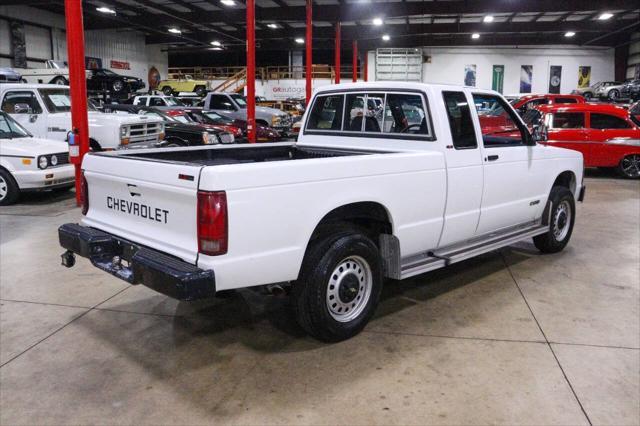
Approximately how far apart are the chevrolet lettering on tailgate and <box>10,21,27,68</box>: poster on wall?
A: 94.9 feet

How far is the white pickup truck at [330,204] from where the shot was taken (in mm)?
2908

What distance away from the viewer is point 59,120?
11.0 metres

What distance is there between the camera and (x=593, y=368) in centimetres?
Answer: 335

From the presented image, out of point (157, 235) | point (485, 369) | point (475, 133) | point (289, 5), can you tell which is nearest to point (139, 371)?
point (157, 235)

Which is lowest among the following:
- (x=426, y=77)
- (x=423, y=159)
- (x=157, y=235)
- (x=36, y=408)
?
(x=36, y=408)

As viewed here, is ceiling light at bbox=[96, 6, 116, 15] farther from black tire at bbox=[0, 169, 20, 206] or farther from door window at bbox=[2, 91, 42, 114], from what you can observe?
black tire at bbox=[0, 169, 20, 206]

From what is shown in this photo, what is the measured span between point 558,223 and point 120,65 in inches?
1410

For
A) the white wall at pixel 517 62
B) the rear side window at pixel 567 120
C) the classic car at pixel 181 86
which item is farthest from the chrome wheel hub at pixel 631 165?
the classic car at pixel 181 86

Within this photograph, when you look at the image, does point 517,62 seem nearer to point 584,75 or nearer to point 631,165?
point 584,75

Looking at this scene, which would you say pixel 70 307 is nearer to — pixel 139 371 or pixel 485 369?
pixel 139 371

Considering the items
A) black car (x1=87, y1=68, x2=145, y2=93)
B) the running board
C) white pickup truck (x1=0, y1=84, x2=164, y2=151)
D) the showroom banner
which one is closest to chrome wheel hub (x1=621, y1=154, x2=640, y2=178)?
the running board

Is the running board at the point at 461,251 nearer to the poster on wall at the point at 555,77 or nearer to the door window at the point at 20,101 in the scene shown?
the door window at the point at 20,101

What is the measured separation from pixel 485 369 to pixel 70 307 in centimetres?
335

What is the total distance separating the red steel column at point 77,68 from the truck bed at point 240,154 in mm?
4347
